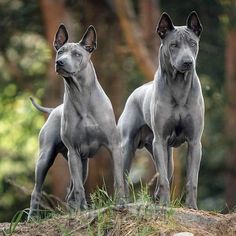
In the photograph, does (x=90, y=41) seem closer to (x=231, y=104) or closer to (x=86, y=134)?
(x=86, y=134)

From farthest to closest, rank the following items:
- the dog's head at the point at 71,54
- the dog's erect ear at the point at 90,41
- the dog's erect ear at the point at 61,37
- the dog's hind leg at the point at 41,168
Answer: the dog's hind leg at the point at 41,168
the dog's erect ear at the point at 61,37
the dog's erect ear at the point at 90,41
the dog's head at the point at 71,54

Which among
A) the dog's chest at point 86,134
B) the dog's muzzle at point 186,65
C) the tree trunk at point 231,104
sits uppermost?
the dog's muzzle at point 186,65

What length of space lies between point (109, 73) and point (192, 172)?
34.2 ft

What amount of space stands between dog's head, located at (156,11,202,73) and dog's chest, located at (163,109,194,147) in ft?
1.95

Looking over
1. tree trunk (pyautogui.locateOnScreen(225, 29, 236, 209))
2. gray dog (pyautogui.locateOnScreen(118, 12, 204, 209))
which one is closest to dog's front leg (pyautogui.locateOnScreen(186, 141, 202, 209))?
gray dog (pyautogui.locateOnScreen(118, 12, 204, 209))

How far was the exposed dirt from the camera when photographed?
1127 centimetres

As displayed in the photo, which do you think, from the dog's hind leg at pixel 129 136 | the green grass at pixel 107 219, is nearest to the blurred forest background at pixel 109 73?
the dog's hind leg at pixel 129 136

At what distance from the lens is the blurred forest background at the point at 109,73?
22.4 m

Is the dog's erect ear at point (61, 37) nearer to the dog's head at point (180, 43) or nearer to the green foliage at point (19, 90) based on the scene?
the dog's head at point (180, 43)

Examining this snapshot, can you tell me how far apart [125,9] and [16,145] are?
28.6 ft

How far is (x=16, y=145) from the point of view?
97.8ft

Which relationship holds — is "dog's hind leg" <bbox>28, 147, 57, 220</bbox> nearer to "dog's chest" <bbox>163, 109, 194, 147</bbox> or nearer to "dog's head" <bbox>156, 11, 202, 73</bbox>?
"dog's chest" <bbox>163, 109, 194, 147</bbox>

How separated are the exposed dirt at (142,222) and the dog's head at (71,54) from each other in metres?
1.73

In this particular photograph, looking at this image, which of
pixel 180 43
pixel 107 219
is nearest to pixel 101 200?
pixel 107 219
